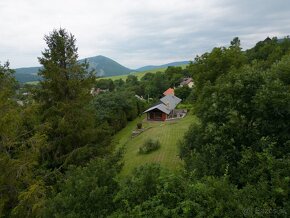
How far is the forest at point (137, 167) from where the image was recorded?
7.94m

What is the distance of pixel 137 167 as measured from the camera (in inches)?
394

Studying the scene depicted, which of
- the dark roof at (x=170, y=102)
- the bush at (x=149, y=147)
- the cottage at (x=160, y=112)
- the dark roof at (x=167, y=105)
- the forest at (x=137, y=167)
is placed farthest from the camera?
the dark roof at (x=170, y=102)

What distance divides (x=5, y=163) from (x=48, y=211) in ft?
8.58

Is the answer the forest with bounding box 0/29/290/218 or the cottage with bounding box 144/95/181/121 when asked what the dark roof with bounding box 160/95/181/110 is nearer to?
the cottage with bounding box 144/95/181/121

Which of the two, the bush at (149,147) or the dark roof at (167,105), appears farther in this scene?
the dark roof at (167,105)

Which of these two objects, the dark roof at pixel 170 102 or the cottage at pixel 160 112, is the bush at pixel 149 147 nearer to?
the cottage at pixel 160 112

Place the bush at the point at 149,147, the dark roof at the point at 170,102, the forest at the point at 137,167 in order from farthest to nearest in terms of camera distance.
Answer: the dark roof at the point at 170,102 < the bush at the point at 149,147 < the forest at the point at 137,167

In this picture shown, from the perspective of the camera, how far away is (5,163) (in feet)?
33.4

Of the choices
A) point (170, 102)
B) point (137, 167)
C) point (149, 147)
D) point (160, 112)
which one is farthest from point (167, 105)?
point (137, 167)

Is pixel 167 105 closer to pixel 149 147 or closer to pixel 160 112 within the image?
pixel 160 112

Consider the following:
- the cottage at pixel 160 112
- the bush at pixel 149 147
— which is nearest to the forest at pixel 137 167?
the bush at pixel 149 147

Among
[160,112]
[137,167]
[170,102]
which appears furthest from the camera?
[170,102]

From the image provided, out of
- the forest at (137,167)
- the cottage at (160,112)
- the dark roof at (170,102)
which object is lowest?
the cottage at (160,112)

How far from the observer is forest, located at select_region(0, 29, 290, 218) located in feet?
→ 26.0
